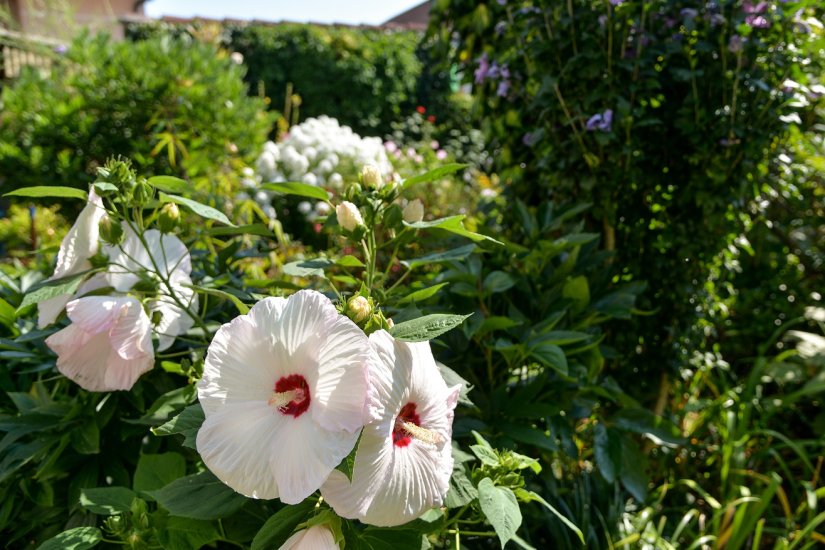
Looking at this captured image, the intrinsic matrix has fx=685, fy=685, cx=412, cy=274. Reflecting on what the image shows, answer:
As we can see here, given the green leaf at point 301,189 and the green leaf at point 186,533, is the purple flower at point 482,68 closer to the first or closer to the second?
the green leaf at point 301,189

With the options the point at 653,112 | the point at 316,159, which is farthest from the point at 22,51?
the point at 653,112

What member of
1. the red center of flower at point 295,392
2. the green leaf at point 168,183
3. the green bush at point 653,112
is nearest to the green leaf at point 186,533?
the red center of flower at point 295,392

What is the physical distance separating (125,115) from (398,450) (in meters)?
3.94

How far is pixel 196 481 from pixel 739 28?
1.68 meters

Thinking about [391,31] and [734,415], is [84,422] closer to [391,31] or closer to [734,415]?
[734,415]

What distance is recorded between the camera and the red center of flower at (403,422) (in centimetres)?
81

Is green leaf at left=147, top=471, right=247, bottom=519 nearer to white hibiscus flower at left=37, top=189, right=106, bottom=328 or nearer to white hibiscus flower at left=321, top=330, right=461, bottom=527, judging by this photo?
white hibiscus flower at left=321, top=330, right=461, bottom=527

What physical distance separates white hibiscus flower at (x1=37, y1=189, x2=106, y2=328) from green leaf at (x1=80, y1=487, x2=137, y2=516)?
0.27 meters

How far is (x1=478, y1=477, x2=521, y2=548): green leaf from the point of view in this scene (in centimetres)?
83

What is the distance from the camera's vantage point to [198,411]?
84 centimetres

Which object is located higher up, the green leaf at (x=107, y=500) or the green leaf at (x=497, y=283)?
the green leaf at (x=497, y=283)

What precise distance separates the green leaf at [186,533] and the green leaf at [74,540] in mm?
82

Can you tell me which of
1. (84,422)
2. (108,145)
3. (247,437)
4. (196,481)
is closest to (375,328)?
(247,437)

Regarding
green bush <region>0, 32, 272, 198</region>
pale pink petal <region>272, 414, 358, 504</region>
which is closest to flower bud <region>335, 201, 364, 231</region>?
pale pink petal <region>272, 414, 358, 504</region>
